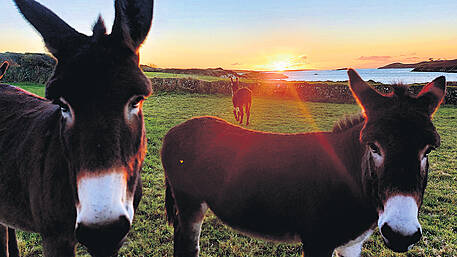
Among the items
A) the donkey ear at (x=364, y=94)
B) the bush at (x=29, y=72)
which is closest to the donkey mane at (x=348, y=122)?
the donkey ear at (x=364, y=94)

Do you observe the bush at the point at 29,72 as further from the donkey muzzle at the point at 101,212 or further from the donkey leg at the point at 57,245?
the donkey muzzle at the point at 101,212

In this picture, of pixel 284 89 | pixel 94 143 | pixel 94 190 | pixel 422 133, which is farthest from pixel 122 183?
pixel 284 89

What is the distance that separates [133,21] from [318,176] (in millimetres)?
2174

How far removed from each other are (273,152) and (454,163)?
8429 mm

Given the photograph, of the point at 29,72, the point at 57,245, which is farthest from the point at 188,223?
the point at 29,72

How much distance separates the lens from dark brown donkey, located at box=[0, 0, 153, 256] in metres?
1.37

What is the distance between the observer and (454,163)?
8.02 metres

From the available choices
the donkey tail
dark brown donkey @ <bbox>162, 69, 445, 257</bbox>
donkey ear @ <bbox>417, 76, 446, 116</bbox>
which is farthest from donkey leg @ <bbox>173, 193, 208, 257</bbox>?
donkey ear @ <bbox>417, 76, 446, 116</bbox>

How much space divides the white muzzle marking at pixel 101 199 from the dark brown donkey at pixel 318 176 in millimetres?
1648

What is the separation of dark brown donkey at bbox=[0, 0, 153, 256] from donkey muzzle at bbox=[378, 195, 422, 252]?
1.84 metres

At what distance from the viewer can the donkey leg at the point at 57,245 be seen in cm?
192

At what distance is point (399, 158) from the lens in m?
2.00

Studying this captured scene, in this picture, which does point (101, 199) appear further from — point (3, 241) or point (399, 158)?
point (3, 241)

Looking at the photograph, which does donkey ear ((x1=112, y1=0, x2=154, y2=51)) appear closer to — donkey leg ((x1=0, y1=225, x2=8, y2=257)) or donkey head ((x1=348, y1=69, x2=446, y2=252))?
donkey head ((x1=348, y1=69, x2=446, y2=252))
